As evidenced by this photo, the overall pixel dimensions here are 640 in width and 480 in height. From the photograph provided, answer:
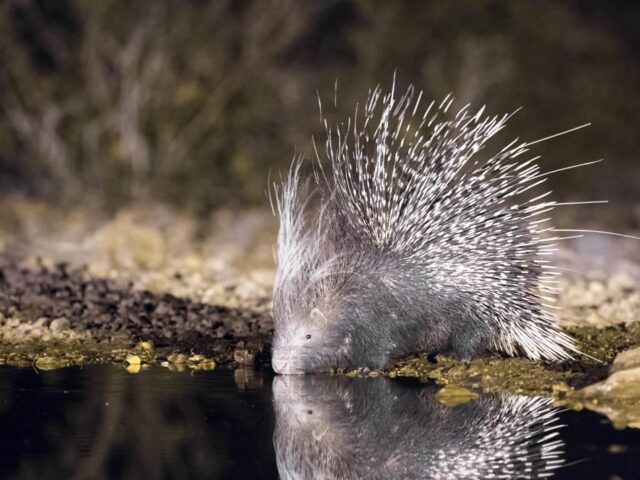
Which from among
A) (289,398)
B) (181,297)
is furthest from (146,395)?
(181,297)

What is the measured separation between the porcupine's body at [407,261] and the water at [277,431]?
320 mm

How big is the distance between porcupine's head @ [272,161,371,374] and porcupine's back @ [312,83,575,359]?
0.9 inches

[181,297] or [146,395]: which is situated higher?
[181,297]

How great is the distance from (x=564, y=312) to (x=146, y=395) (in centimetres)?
355

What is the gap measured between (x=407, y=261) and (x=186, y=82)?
28.0 feet

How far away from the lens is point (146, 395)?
5.23 meters

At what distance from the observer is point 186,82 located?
14.1 metres

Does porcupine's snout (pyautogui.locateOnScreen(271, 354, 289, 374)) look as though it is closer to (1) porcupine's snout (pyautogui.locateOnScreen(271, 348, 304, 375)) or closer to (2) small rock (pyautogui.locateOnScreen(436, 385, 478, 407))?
(1) porcupine's snout (pyautogui.locateOnScreen(271, 348, 304, 375))

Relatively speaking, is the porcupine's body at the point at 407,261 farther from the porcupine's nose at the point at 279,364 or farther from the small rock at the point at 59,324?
the small rock at the point at 59,324

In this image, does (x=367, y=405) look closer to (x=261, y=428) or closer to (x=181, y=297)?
(x=261, y=428)

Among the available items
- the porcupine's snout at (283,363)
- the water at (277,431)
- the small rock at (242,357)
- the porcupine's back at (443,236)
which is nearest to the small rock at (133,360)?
the water at (277,431)

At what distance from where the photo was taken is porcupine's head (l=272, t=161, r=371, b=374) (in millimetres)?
5879

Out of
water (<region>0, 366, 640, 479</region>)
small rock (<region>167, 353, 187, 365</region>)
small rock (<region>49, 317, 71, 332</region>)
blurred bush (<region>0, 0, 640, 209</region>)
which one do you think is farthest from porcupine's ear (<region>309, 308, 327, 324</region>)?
blurred bush (<region>0, 0, 640, 209</region>)

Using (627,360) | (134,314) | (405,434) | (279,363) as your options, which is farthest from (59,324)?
(627,360)
